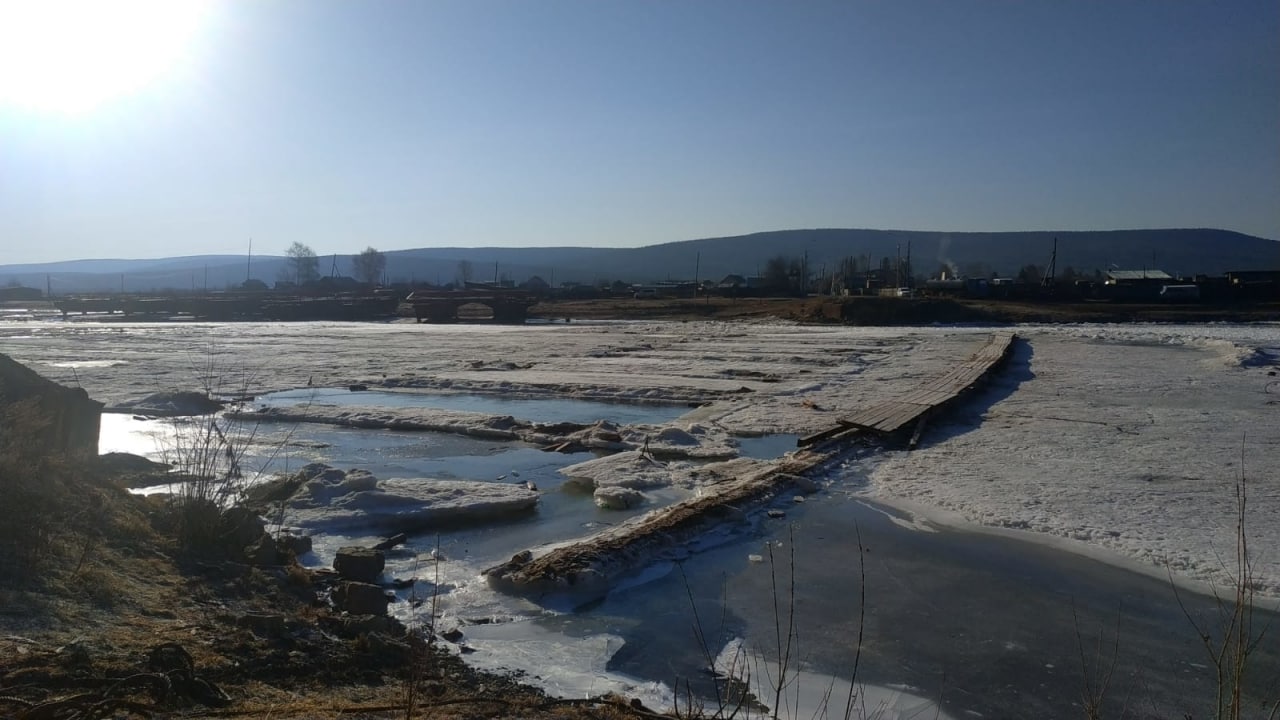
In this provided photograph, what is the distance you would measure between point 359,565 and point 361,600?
937mm

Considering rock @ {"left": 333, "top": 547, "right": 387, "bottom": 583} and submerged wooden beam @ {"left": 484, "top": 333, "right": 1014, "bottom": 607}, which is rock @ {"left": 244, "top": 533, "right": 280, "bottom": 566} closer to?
rock @ {"left": 333, "top": 547, "right": 387, "bottom": 583}

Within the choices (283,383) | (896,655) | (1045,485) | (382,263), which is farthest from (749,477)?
(382,263)

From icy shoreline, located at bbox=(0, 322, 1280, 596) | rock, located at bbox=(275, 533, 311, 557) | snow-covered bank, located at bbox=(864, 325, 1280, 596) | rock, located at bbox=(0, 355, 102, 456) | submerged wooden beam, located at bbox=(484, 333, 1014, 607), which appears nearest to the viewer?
submerged wooden beam, located at bbox=(484, 333, 1014, 607)

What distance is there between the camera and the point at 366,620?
18.9ft

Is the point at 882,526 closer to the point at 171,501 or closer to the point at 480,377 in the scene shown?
the point at 171,501

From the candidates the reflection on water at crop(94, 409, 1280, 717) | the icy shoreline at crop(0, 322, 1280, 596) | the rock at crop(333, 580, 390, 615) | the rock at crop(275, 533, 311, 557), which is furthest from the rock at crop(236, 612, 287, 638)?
the icy shoreline at crop(0, 322, 1280, 596)

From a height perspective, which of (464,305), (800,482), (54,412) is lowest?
(800,482)

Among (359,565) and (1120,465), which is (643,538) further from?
(1120,465)

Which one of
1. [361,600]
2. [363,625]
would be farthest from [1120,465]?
[363,625]

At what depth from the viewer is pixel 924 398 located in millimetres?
15680

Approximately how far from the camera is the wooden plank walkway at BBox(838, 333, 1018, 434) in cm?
1305

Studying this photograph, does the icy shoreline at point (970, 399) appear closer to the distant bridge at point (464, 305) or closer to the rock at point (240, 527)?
the rock at point (240, 527)

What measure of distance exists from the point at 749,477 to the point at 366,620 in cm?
550

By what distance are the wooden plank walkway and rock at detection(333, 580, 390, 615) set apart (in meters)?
8.25
